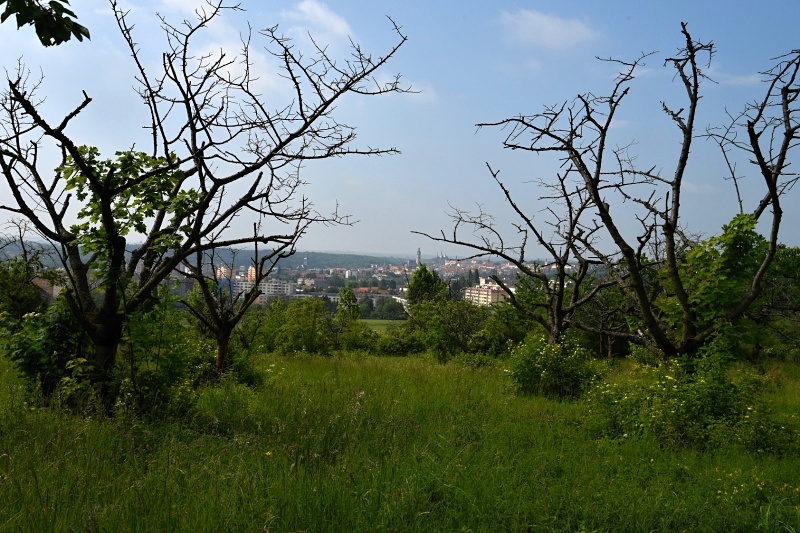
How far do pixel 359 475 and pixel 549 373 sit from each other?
5924 mm

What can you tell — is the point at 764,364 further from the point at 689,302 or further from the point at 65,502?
the point at 65,502

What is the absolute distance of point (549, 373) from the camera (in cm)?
976

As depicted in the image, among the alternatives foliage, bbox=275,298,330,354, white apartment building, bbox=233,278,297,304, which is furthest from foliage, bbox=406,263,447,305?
foliage, bbox=275,298,330,354

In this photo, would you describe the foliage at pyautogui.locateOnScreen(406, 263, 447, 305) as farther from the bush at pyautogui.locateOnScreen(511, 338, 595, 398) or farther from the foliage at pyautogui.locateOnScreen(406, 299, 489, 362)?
the bush at pyautogui.locateOnScreen(511, 338, 595, 398)

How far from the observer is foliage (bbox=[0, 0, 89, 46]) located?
3.13 meters

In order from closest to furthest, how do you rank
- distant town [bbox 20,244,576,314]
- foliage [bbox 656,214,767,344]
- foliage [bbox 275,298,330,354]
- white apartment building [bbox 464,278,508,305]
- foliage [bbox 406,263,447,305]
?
foliage [bbox 656,214,767,344], distant town [bbox 20,244,576,314], white apartment building [bbox 464,278,508,305], foliage [bbox 275,298,330,354], foliage [bbox 406,263,447,305]

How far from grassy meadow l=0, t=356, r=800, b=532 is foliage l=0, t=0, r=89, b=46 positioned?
256 cm

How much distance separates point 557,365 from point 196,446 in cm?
643

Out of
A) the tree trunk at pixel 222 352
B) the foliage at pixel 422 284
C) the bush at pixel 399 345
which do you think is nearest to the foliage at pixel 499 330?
the bush at pixel 399 345

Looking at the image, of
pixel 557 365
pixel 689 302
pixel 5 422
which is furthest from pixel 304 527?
pixel 557 365

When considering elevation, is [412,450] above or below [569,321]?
below

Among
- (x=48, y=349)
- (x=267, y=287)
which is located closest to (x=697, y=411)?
(x=48, y=349)

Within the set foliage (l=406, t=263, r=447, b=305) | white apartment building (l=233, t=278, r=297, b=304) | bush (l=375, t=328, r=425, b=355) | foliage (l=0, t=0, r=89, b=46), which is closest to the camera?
foliage (l=0, t=0, r=89, b=46)

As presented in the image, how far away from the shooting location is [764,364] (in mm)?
17312
